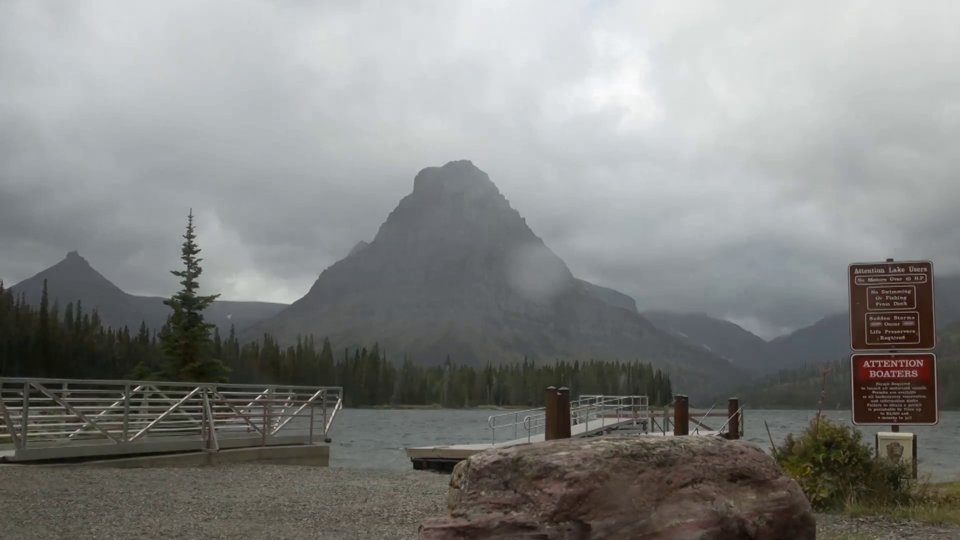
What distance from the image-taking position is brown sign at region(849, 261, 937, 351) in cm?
1528

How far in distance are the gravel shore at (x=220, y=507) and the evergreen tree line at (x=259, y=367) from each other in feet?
122

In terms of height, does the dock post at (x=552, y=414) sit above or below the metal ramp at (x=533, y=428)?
above

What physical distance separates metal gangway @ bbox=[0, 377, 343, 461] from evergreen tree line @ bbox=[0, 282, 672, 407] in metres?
28.3

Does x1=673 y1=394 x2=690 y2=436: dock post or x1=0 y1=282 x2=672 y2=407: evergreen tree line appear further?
x1=0 y1=282 x2=672 y2=407: evergreen tree line

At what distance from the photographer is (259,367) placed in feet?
400

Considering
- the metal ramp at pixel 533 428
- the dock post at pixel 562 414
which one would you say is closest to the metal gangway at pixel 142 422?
the metal ramp at pixel 533 428

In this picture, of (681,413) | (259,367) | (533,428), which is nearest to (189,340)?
(533,428)

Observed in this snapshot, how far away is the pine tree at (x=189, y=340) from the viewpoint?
52.3 meters

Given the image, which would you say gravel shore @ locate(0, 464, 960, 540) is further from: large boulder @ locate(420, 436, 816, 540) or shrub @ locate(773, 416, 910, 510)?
large boulder @ locate(420, 436, 816, 540)

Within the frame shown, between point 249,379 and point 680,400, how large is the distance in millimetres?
100546

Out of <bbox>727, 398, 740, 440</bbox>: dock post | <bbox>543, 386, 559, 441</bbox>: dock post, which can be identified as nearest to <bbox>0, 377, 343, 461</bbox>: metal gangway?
<bbox>543, 386, 559, 441</bbox>: dock post

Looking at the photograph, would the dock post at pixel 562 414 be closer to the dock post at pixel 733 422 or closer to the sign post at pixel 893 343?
the sign post at pixel 893 343

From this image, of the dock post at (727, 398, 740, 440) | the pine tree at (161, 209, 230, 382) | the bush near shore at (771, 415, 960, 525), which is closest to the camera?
the bush near shore at (771, 415, 960, 525)

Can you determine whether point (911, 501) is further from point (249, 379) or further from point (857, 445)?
point (249, 379)
